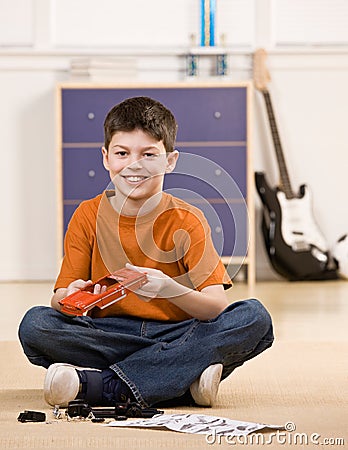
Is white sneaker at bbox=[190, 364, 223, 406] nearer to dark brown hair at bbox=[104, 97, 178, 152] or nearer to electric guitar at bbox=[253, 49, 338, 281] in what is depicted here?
dark brown hair at bbox=[104, 97, 178, 152]

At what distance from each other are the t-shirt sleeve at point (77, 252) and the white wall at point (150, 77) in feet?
7.92

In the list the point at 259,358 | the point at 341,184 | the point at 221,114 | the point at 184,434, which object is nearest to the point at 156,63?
the point at 221,114

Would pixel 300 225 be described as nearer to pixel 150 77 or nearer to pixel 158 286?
pixel 150 77

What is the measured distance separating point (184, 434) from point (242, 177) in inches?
103

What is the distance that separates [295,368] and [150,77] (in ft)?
7.71

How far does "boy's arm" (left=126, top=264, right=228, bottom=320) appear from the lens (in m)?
1.55

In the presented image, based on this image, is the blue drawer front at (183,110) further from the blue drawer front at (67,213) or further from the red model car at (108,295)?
the red model car at (108,295)

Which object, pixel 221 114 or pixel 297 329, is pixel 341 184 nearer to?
pixel 221 114

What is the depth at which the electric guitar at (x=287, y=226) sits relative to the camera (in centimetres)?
401

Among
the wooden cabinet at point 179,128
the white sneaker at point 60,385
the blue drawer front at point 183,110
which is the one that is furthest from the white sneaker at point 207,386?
the blue drawer front at point 183,110

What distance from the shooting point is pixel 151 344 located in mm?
1711

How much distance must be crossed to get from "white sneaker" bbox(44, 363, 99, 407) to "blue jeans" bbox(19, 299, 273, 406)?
9 centimetres

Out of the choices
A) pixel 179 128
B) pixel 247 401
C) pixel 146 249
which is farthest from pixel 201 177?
pixel 179 128

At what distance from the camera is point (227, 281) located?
1.72 m
